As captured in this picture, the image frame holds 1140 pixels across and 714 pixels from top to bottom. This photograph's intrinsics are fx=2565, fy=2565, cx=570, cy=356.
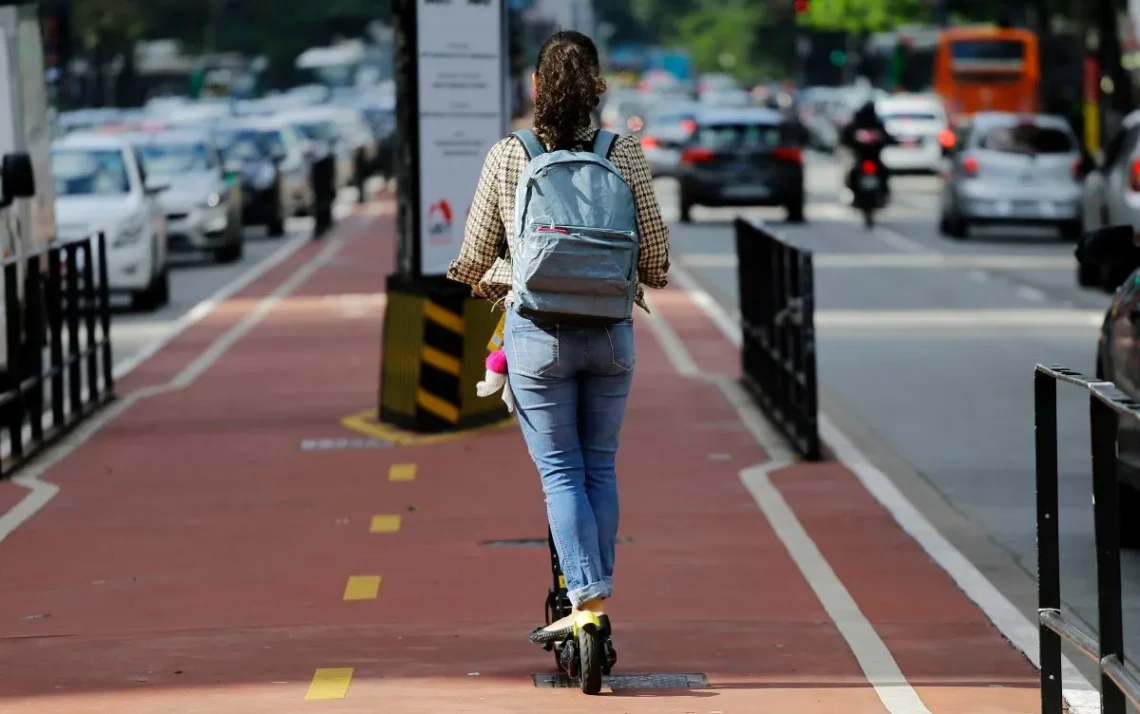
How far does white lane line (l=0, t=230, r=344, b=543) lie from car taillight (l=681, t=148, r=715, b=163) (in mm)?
8796

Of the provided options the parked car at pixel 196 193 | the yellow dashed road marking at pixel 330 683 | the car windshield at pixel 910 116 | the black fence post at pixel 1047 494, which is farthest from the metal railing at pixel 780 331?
the car windshield at pixel 910 116

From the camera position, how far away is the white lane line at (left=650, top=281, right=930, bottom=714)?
288 inches

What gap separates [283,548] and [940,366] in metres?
8.57

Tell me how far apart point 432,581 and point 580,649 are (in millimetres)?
2207

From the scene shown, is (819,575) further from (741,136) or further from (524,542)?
(741,136)

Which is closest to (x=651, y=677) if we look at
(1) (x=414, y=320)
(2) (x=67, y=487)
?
(2) (x=67, y=487)

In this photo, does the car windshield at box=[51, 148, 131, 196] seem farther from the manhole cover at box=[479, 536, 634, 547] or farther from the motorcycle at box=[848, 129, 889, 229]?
the motorcycle at box=[848, 129, 889, 229]

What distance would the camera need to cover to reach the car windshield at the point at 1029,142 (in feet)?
106

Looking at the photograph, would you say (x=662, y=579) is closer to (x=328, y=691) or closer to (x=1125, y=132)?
(x=328, y=691)

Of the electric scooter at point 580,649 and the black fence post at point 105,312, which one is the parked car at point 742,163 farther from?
the electric scooter at point 580,649

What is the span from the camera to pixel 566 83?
22.8ft

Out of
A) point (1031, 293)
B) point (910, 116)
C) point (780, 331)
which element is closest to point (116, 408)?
point (780, 331)

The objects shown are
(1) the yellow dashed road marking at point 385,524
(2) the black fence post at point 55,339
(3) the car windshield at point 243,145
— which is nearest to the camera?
(1) the yellow dashed road marking at point 385,524

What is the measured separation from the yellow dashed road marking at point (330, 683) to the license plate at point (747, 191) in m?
28.7
